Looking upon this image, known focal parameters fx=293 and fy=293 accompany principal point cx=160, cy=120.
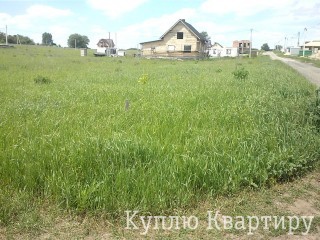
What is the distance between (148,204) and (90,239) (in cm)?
82

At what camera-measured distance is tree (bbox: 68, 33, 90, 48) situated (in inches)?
4294

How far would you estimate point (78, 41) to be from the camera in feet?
359

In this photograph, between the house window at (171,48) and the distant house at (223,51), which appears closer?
the house window at (171,48)

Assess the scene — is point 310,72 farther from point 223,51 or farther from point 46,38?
point 46,38

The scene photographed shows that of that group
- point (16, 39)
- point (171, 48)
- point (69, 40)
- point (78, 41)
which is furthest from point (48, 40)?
A: point (171, 48)

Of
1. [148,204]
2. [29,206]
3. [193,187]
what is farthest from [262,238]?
[29,206]

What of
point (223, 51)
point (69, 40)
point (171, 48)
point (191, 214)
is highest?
point (69, 40)

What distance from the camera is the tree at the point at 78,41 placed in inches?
4294

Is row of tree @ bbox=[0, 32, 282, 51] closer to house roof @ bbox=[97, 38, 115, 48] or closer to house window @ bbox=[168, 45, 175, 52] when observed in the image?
house roof @ bbox=[97, 38, 115, 48]

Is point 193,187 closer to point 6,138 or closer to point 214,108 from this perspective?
point 6,138

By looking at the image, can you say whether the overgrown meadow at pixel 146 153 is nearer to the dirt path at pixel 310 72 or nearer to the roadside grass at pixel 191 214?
the roadside grass at pixel 191 214

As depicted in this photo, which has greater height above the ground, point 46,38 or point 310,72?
point 46,38

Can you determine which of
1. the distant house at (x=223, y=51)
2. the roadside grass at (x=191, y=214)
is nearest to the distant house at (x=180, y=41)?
the distant house at (x=223, y=51)

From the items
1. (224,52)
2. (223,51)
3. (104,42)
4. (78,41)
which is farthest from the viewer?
(78,41)
